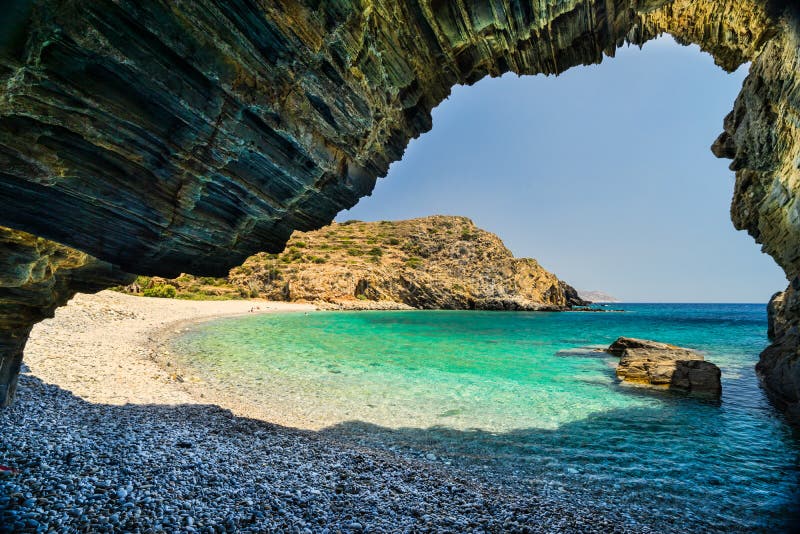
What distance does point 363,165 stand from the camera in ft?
26.1

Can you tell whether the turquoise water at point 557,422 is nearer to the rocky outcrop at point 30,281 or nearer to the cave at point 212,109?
the rocky outcrop at point 30,281

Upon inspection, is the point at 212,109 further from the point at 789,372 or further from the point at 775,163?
the point at 789,372

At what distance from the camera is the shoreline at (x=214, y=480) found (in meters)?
4.98

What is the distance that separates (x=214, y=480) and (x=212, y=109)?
6397 millimetres

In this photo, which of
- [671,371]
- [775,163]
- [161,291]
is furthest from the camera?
[161,291]

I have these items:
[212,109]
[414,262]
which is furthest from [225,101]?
[414,262]

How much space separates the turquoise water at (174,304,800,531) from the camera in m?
7.54

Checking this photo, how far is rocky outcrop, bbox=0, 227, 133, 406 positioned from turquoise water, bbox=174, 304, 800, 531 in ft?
21.3

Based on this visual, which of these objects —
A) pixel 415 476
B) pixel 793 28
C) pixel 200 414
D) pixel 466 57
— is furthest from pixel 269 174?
pixel 793 28

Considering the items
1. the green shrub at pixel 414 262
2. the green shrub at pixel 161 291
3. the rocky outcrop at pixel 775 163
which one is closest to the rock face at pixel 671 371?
the rocky outcrop at pixel 775 163

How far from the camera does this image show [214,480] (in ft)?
20.2

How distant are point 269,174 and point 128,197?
2.30m

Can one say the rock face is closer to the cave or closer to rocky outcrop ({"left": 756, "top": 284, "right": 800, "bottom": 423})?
rocky outcrop ({"left": 756, "top": 284, "right": 800, "bottom": 423})

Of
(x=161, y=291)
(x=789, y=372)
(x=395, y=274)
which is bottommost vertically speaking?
(x=789, y=372)
